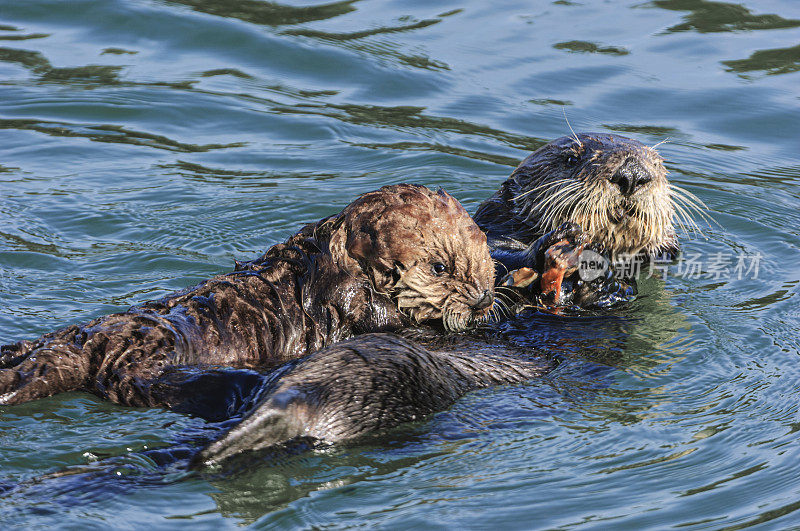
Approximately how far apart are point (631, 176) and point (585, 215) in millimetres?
307

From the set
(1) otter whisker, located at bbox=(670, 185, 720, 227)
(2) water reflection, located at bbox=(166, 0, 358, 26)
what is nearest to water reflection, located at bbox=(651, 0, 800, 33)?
(2) water reflection, located at bbox=(166, 0, 358, 26)

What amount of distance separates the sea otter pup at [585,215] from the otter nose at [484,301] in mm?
593

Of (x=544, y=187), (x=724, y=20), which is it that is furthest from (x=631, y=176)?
(x=724, y=20)

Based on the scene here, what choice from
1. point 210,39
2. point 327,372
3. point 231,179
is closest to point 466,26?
point 210,39

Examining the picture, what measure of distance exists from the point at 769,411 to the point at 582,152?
5.83 feet

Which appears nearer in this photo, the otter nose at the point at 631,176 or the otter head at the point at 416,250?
the otter head at the point at 416,250

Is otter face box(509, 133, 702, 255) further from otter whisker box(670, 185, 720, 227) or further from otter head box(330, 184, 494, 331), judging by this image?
otter head box(330, 184, 494, 331)

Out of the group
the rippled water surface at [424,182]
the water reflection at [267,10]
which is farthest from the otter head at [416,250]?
the water reflection at [267,10]

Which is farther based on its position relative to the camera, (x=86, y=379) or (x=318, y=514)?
(x=86, y=379)

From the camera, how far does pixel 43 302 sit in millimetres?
5066

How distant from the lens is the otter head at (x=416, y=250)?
397 cm

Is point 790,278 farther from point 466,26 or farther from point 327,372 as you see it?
point 466,26

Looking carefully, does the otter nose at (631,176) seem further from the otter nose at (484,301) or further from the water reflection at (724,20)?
the water reflection at (724,20)

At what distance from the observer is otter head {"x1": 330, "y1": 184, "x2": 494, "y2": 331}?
3.97m
